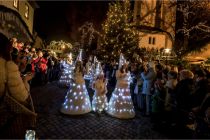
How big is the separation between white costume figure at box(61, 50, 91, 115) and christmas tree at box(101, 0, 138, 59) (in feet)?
42.9

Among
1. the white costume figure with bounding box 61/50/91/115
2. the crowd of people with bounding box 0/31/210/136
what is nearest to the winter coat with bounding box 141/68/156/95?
the crowd of people with bounding box 0/31/210/136

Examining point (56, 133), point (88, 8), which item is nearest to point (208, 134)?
point (56, 133)

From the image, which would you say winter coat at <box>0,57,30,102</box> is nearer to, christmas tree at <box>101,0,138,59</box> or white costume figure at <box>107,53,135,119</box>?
white costume figure at <box>107,53,135,119</box>

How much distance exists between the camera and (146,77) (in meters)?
9.29

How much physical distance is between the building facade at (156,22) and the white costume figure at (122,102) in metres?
22.8

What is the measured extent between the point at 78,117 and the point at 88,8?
81.9ft

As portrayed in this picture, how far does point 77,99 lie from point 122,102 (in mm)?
1626

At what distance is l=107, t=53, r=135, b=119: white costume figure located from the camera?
344 inches

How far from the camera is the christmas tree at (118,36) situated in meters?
22.1

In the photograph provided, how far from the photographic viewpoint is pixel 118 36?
22.2 metres

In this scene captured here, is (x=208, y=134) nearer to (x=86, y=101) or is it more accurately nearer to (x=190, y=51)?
(x=86, y=101)

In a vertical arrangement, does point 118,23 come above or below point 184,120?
above

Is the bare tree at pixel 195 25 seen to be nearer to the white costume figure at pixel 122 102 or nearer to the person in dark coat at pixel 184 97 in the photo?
the white costume figure at pixel 122 102

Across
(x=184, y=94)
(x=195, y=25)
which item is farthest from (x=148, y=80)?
(x=195, y=25)
